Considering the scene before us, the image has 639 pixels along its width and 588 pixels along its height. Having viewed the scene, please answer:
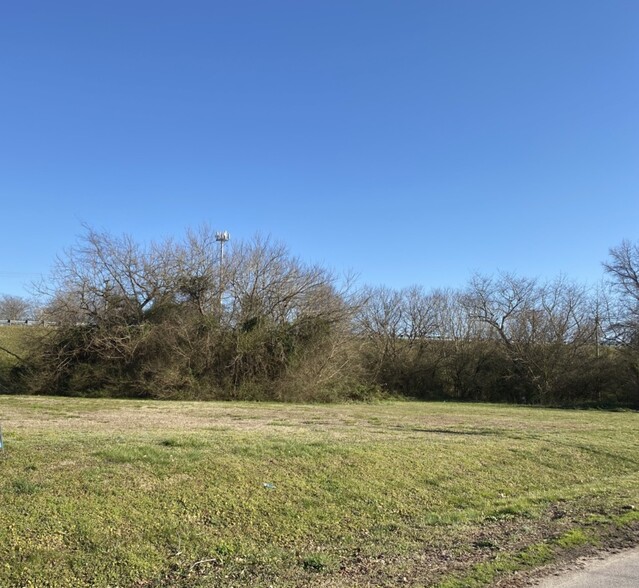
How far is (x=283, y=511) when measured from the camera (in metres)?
7.27

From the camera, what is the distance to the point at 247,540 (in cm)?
636

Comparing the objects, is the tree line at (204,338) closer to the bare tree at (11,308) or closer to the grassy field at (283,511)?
the grassy field at (283,511)

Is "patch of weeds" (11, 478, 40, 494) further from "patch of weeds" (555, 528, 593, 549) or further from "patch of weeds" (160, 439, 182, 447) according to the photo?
"patch of weeds" (555, 528, 593, 549)

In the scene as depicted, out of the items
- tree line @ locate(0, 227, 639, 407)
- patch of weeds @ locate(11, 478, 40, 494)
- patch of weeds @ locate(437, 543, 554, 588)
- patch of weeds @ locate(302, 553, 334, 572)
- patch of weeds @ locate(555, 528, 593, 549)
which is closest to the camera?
patch of weeds @ locate(437, 543, 554, 588)

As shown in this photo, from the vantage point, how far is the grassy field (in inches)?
216

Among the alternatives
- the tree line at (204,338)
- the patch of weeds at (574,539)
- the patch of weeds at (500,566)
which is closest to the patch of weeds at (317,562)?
the patch of weeds at (500,566)

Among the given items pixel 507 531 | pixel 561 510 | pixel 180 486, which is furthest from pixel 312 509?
pixel 561 510

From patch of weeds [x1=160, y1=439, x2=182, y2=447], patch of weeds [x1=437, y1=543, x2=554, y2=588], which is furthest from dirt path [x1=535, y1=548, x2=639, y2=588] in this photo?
patch of weeds [x1=160, y1=439, x2=182, y2=447]

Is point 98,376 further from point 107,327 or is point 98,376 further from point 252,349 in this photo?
point 252,349

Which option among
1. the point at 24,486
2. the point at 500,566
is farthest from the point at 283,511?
the point at 24,486

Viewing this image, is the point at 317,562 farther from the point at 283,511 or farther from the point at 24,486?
the point at 24,486

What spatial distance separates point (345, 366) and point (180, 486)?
86.8ft

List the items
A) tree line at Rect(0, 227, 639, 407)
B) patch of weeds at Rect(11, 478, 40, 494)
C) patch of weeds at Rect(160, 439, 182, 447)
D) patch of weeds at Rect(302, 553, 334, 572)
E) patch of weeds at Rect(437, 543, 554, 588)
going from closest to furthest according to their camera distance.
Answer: patch of weeds at Rect(437, 543, 554, 588) < patch of weeds at Rect(302, 553, 334, 572) < patch of weeds at Rect(11, 478, 40, 494) < patch of weeds at Rect(160, 439, 182, 447) < tree line at Rect(0, 227, 639, 407)

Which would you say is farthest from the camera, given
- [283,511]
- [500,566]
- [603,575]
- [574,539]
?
[283,511]
